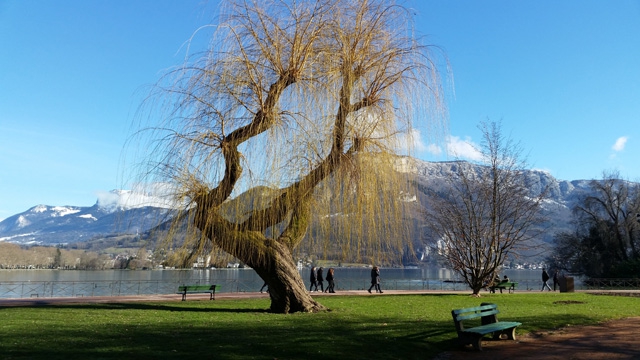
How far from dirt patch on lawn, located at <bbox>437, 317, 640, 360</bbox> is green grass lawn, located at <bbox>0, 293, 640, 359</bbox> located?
0.62 metres

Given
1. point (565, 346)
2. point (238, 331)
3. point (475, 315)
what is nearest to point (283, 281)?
point (238, 331)

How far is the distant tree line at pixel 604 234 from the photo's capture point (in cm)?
5453

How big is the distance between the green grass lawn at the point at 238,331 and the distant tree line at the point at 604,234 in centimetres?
4307

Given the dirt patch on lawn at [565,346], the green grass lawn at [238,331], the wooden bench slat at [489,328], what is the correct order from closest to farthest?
1. the green grass lawn at [238,331]
2. the dirt patch on lawn at [565,346]
3. the wooden bench slat at [489,328]

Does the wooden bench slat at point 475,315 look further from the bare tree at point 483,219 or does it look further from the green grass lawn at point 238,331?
the bare tree at point 483,219

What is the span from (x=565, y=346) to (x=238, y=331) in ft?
24.0

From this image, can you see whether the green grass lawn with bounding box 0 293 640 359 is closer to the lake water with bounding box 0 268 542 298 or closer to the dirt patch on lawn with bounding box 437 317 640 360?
the dirt patch on lawn with bounding box 437 317 640 360

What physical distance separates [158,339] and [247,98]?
231 inches

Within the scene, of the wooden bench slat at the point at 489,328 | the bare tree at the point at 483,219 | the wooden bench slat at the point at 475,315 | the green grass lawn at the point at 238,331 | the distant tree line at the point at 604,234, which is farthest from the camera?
the distant tree line at the point at 604,234

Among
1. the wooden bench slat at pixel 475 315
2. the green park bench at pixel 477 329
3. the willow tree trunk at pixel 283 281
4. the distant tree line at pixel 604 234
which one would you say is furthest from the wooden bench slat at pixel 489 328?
the distant tree line at pixel 604 234

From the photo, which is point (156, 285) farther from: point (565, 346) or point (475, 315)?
point (565, 346)

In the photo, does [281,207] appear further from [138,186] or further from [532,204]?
[532,204]

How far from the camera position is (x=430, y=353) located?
33.0 ft

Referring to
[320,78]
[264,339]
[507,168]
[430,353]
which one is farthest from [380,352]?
[507,168]
